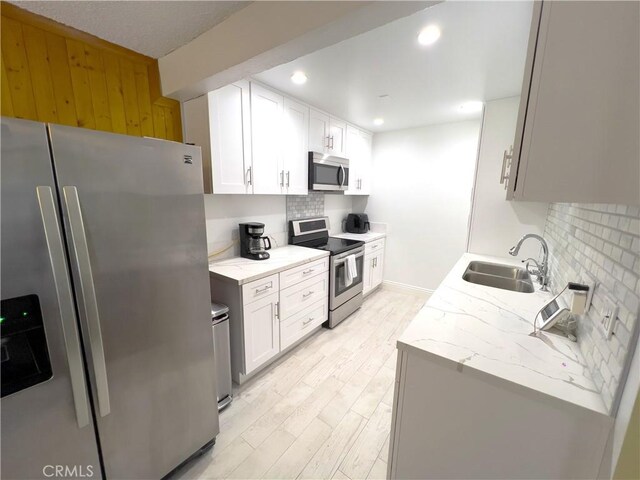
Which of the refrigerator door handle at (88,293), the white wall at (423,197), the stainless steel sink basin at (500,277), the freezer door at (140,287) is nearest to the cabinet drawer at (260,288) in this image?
the freezer door at (140,287)

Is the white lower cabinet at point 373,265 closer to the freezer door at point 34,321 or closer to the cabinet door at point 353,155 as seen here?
the cabinet door at point 353,155

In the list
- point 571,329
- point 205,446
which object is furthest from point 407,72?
point 205,446

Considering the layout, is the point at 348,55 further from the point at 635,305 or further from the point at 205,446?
the point at 205,446

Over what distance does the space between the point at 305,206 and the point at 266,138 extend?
111cm

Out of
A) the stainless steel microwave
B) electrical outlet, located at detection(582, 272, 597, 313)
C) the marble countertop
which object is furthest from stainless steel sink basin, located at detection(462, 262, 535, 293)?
the stainless steel microwave

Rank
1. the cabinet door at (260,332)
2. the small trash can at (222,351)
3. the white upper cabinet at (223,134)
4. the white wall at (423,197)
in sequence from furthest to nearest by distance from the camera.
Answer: the white wall at (423,197)
the cabinet door at (260,332)
the white upper cabinet at (223,134)
the small trash can at (222,351)

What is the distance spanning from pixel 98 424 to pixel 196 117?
1788 millimetres

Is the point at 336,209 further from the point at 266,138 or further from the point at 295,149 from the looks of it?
the point at 266,138

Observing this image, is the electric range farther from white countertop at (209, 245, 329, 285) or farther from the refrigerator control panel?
the refrigerator control panel

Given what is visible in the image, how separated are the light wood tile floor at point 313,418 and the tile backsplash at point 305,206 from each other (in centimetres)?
141

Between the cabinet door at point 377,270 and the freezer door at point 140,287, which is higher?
the freezer door at point 140,287

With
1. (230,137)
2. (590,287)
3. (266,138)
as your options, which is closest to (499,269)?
(590,287)

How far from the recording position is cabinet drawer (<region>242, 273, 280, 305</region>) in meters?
1.83

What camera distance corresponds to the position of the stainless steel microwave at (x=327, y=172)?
106 inches
